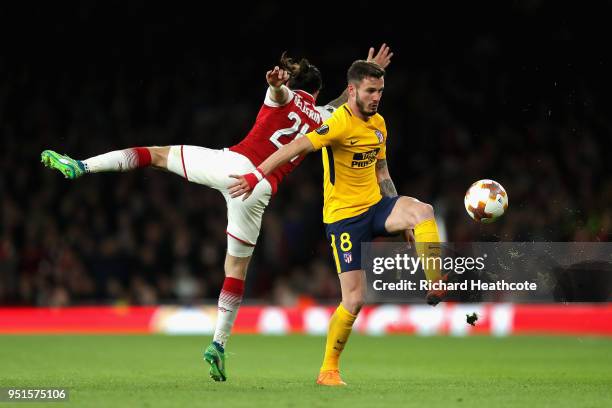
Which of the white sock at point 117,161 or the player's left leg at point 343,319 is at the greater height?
the white sock at point 117,161

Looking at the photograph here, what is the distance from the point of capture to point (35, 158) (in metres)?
19.3

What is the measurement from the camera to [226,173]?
8.24 meters

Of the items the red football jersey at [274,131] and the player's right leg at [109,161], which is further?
the red football jersey at [274,131]

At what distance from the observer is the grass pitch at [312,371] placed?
6855 mm

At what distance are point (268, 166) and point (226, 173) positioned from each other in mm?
945

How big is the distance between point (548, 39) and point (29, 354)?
12.1 m

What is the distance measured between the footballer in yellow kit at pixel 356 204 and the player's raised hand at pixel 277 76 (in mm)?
478

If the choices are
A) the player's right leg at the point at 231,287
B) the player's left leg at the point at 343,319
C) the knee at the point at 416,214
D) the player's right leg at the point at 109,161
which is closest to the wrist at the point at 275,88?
the player's right leg at the point at 109,161

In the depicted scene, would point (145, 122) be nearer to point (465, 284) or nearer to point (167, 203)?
point (167, 203)

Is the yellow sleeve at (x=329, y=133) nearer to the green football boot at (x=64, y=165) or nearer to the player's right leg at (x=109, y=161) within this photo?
the player's right leg at (x=109, y=161)

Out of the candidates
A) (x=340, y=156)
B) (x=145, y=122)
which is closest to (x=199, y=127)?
(x=145, y=122)

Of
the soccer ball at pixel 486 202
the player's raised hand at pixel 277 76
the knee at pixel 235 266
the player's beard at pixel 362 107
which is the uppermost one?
the player's raised hand at pixel 277 76

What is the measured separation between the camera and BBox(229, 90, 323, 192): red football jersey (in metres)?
8.39

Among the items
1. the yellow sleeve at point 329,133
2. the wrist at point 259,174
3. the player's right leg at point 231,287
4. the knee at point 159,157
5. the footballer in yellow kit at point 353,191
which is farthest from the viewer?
the player's right leg at point 231,287
